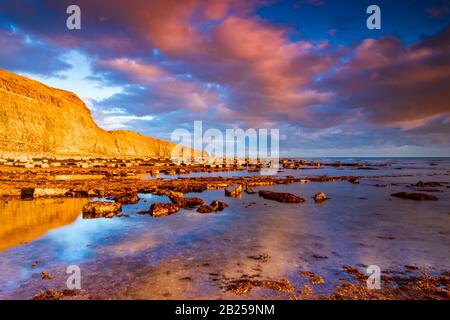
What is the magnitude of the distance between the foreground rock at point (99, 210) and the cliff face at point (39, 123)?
82008 mm

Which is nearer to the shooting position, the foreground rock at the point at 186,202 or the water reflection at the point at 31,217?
the water reflection at the point at 31,217

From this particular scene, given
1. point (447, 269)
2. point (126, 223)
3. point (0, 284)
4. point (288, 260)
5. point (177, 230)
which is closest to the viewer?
point (0, 284)

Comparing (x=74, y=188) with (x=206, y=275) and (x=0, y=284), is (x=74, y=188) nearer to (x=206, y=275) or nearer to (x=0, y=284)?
(x=0, y=284)

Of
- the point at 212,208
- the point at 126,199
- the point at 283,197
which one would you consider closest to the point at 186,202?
the point at 212,208

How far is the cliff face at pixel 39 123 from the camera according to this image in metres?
86.6

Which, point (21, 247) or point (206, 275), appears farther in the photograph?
point (21, 247)

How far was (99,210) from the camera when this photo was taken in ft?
51.8

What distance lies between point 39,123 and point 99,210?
333 feet

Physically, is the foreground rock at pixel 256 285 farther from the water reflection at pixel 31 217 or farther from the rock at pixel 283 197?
the rock at pixel 283 197

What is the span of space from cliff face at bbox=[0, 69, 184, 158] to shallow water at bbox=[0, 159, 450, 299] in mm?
85551

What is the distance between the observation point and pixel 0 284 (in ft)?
23.8

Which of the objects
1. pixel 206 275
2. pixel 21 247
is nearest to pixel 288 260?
pixel 206 275

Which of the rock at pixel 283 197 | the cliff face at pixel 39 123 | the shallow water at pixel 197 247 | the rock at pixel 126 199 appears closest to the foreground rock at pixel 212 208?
the shallow water at pixel 197 247

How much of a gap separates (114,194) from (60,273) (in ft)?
48.4
